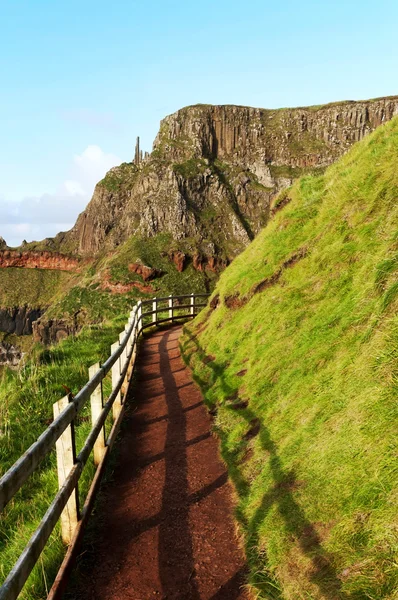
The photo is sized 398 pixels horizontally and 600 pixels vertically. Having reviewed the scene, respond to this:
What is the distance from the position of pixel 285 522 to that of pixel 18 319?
10128 cm

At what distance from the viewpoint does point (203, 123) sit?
9381 cm

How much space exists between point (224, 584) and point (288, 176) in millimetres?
92098

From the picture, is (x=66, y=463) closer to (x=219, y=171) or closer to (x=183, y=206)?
(x=183, y=206)

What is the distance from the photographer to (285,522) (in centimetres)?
406

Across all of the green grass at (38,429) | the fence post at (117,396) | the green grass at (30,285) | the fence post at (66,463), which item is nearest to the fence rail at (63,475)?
the fence post at (66,463)

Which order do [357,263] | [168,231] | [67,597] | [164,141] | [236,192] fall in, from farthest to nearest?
1. [164,141]
2. [236,192]
3. [168,231]
4. [357,263]
5. [67,597]

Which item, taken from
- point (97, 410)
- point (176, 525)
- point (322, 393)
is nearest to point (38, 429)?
point (97, 410)

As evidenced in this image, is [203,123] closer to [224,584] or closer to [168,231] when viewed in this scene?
[168,231]

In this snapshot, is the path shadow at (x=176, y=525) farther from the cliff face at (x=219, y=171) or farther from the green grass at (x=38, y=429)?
the cliff face at (x=219, y=171)

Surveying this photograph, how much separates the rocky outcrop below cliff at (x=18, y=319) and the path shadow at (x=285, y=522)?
9627 centimetres

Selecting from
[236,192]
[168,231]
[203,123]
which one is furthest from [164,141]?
[168,231]

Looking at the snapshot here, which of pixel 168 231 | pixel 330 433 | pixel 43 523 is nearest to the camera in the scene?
pixel 43 523

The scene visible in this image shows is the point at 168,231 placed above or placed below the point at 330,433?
above

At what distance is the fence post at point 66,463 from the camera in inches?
157
